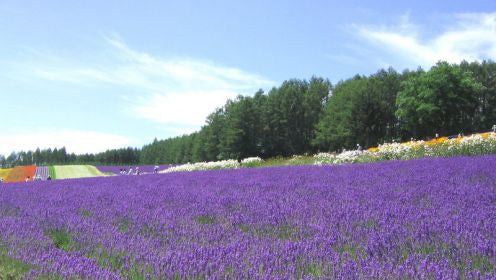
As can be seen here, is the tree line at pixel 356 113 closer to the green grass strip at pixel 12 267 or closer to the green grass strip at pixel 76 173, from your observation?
the green grass strip at pixel 76 173

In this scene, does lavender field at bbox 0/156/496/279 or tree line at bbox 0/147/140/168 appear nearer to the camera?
lavender field at bbox 0/156/496/279

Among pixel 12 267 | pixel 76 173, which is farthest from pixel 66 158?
pixel 12 267

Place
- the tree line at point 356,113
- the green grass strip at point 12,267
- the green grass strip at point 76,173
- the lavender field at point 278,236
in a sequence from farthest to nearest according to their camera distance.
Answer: the green grass strip at point 76,173 → the tree line at point 356,113 → the green grass strip at point 12,267 → the lavender field at point 278,236

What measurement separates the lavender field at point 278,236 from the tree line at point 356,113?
3677 centimetres

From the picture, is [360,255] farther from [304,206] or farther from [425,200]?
[425,200]

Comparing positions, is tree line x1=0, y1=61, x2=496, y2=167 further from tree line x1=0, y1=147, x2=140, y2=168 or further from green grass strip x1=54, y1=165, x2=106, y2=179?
tree line x1=0, y1=147, x2=140, y2=168

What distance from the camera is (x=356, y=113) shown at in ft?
149

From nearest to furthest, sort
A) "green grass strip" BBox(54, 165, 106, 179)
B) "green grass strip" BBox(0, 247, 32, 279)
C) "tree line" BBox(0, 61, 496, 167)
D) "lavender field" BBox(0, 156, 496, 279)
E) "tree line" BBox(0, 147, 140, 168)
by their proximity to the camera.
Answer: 1. "lavender field" BBox(0, 156, 496, 279)
2. "green grass strip" BBox(0, 247, 32, 279)
3. "tree line" BBox(0, 61, 496, 167)
4. "green grass strip" BBox(54, 165, 106, 179)
5. "tree line" BBox(0, 147, 140, 168)

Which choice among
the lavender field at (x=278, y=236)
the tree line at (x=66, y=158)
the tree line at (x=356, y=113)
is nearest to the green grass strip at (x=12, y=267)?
the lavender field at (x=278, y=236)

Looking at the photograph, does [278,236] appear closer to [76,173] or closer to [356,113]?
[356,113]

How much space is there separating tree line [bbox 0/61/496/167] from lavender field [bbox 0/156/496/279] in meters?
36.8

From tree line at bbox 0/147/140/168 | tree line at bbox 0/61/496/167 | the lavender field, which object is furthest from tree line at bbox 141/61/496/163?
tree line at bbox 0/147/140/168

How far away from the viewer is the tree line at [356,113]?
137 feet

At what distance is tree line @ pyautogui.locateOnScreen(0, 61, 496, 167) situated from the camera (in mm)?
41656
